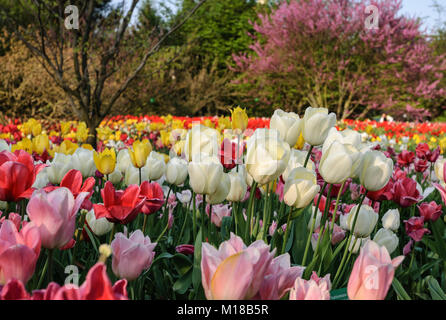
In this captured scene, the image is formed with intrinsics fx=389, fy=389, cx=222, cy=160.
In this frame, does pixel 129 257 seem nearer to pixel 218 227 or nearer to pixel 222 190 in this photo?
pixel 222 190

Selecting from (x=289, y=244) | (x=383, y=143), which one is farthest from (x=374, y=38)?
(x=289, y=244)

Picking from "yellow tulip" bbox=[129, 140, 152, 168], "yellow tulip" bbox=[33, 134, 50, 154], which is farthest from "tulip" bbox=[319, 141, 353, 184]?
"yellow tulip" bbox=[33, 134, 50, 154]

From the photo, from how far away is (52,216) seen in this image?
68 centimetres

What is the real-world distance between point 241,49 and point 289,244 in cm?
2136

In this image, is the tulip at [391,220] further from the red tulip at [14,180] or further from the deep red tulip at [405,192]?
the red tulip at [14,180]

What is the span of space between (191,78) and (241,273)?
1661 cm

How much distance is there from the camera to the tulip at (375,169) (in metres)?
0.99

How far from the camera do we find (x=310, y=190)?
976 mm

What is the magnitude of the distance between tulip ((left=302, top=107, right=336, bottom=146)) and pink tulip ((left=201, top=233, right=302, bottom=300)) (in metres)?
0.59

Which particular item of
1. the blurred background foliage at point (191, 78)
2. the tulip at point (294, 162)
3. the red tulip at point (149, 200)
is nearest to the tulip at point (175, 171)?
the red tulip at point (149, 200)

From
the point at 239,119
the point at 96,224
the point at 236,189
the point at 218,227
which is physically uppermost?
the point at 239,119

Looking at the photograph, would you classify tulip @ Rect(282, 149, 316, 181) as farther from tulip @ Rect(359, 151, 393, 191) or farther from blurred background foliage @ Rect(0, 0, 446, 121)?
blurred background foliage @ Rect(0, 0, 446, 121)

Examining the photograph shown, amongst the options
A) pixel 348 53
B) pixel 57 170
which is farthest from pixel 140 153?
pixel 348 53
